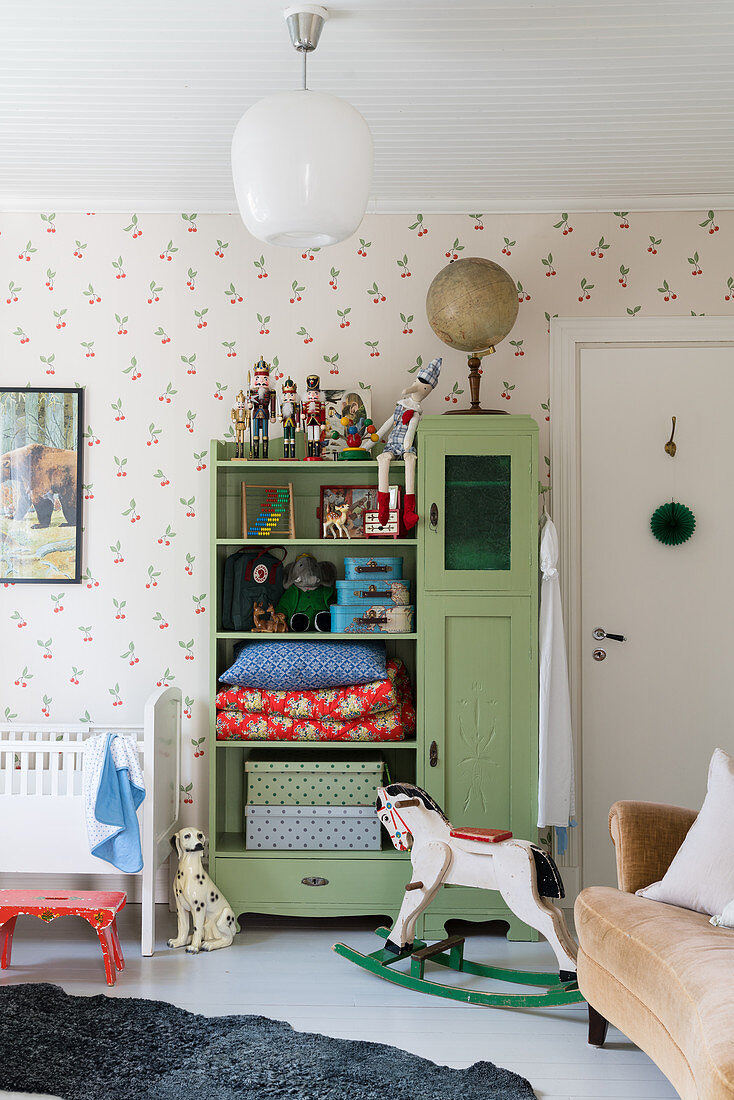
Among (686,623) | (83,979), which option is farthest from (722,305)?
Result: (83,979)

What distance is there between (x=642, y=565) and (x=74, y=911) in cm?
226

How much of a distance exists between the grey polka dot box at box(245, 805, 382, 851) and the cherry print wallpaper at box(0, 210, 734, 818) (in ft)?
1.31

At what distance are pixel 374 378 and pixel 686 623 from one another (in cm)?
147

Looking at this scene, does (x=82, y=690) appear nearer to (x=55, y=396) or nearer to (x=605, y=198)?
(x=55, y=396)

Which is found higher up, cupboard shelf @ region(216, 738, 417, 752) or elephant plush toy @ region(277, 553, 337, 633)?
elephant plush toy @ region(277, 553, 337, 633)

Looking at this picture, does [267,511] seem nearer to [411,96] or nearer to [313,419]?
[313,419]

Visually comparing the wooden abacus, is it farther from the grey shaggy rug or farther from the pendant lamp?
the grey shaggy rug

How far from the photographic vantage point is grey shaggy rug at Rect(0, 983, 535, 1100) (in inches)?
84.1

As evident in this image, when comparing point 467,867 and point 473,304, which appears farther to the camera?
point 473,304

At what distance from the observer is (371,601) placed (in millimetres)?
3256

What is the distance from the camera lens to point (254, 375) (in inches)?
131

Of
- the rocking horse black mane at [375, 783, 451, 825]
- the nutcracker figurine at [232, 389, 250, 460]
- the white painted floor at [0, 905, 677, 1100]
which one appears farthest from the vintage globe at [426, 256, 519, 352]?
the white painted floor at [0, 905, 677, 1100]

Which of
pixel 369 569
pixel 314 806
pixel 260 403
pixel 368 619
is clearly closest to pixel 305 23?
pixel 260 403

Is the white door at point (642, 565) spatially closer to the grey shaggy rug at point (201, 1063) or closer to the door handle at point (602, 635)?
the door handle at point (602, 635)
